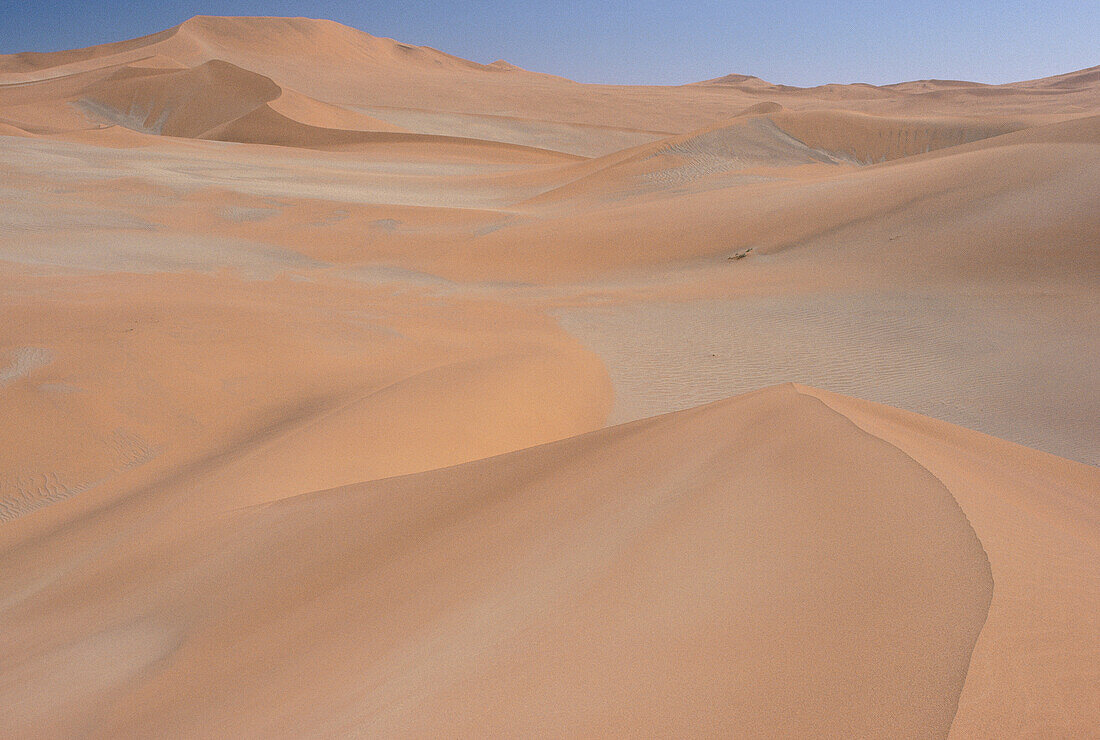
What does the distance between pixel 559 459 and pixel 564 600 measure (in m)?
1.69

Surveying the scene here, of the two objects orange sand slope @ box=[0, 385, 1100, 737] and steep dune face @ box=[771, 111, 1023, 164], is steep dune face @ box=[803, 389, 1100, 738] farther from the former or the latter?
steep dune face @ box=[771, 111, 1023, 164]

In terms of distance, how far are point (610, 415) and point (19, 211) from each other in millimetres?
12824

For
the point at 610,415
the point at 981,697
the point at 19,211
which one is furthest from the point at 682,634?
the point at 19,211

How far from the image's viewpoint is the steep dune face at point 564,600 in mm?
2166

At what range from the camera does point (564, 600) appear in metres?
2.81

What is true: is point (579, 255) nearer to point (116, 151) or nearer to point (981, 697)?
point (981, 697)

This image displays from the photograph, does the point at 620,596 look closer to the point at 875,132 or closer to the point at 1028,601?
the point at 1028,601

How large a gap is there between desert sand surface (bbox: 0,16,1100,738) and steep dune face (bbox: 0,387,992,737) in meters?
0.01

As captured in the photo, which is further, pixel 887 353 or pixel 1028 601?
pixel 887 353

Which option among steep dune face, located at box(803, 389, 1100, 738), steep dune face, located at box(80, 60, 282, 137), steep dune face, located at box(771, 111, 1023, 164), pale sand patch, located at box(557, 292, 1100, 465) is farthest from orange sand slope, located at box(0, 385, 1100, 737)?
steep dune face, located at box(80, 60, 282, 137)

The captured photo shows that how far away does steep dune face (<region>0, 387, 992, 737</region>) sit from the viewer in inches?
85.3

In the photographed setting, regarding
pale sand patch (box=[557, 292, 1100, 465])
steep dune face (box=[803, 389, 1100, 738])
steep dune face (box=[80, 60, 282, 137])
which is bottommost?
pale sand patch (box=[557, 292, 1100, 465])

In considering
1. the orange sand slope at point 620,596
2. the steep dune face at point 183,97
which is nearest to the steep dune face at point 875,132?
the steep dune face at point 183,97

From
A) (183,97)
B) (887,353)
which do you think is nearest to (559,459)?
(887,353)
